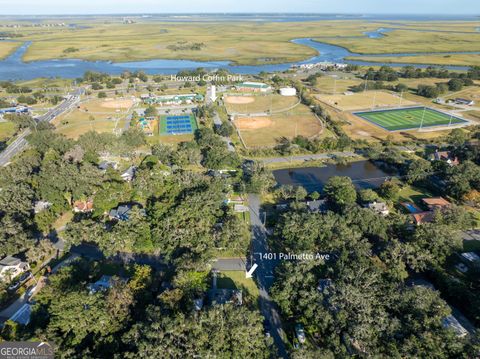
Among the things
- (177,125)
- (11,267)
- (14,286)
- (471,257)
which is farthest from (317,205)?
(177,125)

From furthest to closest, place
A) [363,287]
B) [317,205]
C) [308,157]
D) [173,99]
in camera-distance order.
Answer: [173,99] < [308,157] < [317,205] < [363,287]

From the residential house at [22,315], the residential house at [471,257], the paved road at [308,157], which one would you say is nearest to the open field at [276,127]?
the paved road at [308,157]

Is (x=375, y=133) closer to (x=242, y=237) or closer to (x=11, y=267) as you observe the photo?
(x=242, y=237)

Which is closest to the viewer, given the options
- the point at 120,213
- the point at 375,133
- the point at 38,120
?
the point at 120,213

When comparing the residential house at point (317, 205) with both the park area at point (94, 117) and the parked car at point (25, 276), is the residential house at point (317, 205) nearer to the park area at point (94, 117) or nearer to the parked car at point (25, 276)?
the parked car at point (25, 276)

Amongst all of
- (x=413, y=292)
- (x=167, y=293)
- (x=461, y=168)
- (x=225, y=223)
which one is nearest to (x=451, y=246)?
(x=413, y=292)

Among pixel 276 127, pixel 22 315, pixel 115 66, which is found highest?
pixel 115 66
